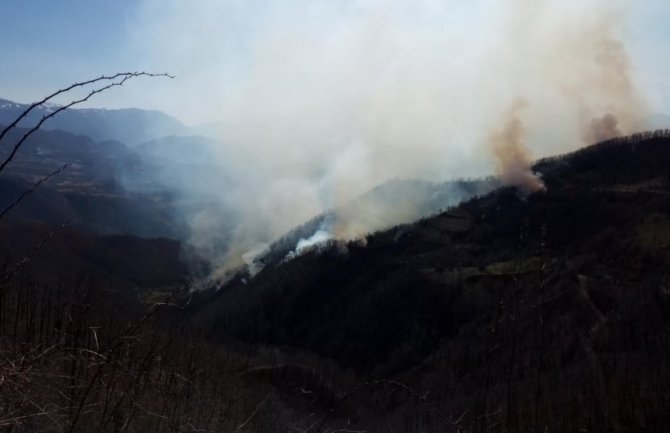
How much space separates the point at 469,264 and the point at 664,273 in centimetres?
4199

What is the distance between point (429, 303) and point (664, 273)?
41.1 m

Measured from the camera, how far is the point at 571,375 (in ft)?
198

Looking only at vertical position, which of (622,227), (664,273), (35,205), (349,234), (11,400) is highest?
(35,205)

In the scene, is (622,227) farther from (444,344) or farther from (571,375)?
(571,375)

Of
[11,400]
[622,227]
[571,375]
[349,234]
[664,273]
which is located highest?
[349,234]

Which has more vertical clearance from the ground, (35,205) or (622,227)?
(35,205)

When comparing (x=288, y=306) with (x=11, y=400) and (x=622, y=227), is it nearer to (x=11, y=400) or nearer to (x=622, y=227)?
(x=622, y=227)

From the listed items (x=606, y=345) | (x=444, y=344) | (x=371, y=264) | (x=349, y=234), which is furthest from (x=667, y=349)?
(x=349, y=234)

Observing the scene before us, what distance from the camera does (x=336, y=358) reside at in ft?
373

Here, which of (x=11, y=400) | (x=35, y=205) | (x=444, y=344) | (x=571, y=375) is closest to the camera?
(x=11, y=400)

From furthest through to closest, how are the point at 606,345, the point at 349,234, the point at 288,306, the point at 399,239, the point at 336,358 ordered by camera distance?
the point at 349,234, the point at 399,239, the point at 288,306, the point at 336,358, the point at 606,345

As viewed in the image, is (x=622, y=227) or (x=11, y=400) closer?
(x=11, y=400)

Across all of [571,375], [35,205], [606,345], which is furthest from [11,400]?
[35,205]

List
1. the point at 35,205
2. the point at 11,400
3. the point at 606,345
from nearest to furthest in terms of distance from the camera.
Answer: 1. the point at 11,400
2. the point at 606,345
3. the point at 35,205
